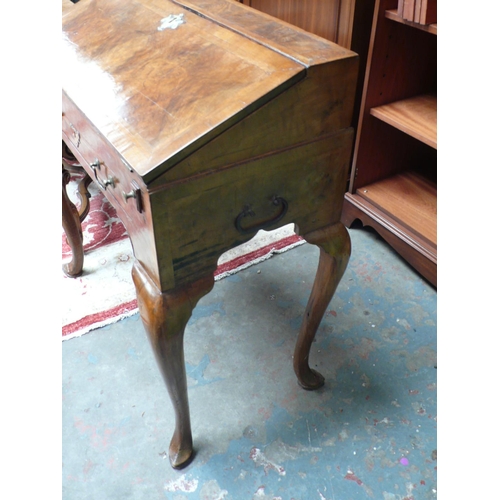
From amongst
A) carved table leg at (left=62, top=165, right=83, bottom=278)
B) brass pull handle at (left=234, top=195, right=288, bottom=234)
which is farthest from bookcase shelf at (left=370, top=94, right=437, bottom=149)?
carved table leg at (left=62, top=165, right=83, bottom=278)

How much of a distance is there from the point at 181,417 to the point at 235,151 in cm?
68

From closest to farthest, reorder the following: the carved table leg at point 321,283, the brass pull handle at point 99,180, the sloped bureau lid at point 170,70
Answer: the sloped bureau lid at point 170,70 → the brass pull handle at point 99,180 → the carved table leg at point 321,283

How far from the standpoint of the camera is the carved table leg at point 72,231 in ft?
5.48

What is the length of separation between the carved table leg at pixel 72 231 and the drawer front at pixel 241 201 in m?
0.88

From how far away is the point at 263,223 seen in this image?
3.30 ft

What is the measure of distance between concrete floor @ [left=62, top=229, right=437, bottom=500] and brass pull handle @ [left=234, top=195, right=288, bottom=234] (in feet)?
2.09

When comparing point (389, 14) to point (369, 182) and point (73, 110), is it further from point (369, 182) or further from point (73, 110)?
point (73, 110)

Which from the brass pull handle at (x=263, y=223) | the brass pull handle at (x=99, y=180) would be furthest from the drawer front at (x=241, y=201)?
the brass pull handle at (x=99, y=180)

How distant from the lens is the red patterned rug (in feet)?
5.51

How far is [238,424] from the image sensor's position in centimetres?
135

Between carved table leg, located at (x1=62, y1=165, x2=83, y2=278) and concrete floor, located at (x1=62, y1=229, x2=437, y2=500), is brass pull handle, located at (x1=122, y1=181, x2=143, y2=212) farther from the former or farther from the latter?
carved table leg, located at (x1=62, y1=165, x2=83, y2=278)

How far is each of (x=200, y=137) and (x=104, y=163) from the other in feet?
0.91

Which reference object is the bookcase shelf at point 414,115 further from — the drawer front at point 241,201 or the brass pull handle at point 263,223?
the brass pull handle at point 263,223

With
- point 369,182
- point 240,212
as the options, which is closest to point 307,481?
point 240,212
